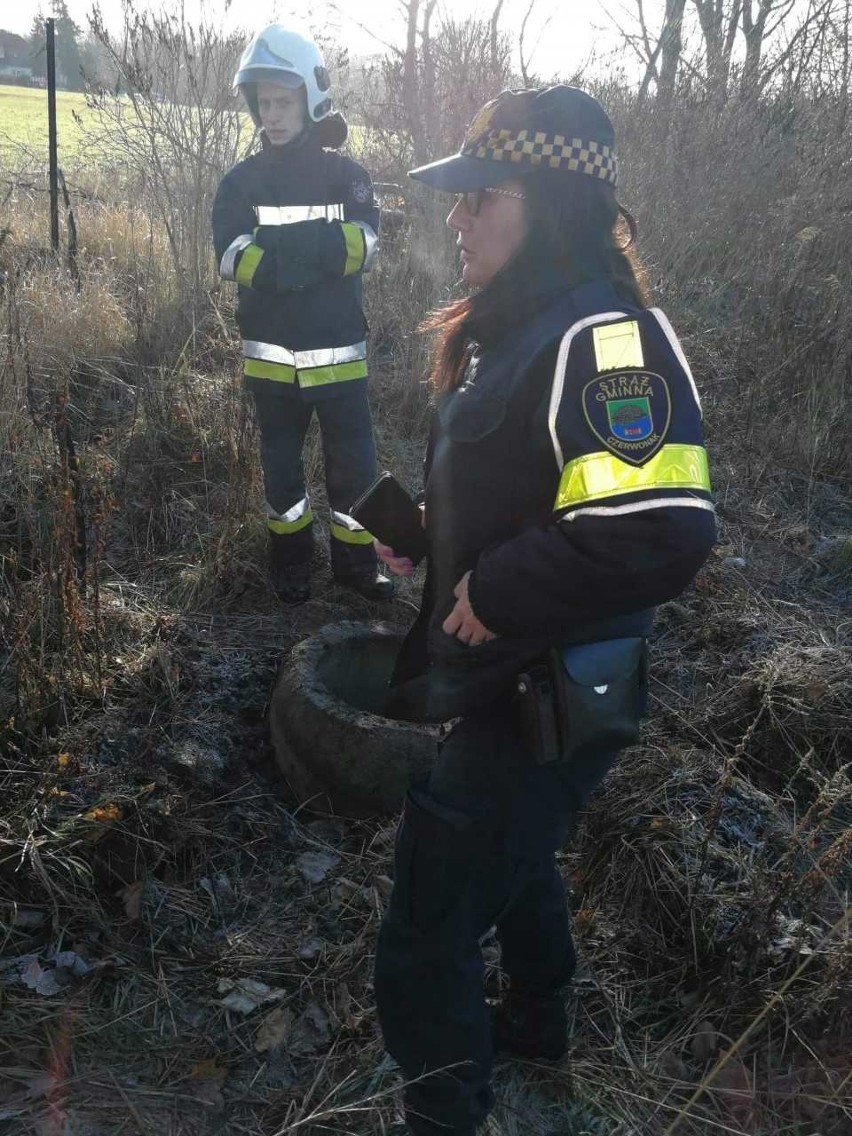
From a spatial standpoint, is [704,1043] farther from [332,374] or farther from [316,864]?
[332,374]

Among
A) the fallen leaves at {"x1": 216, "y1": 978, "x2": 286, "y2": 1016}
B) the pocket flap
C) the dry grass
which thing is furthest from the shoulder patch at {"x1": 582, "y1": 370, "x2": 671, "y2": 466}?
the fallen leaves at {"x1": 216, "y1": 978, "x2": 286, "y2": 1016}

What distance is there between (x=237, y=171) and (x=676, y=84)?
6.34 meters

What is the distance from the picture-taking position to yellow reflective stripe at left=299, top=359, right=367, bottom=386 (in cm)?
388

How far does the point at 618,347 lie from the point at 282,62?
2791mm

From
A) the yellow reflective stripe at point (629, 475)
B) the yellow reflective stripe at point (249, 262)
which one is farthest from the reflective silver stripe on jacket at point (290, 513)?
the yellow reflective stripe at point (629, 475)

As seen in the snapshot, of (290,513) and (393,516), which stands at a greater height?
(393,516)

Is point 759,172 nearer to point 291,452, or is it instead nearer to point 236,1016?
point 291,452

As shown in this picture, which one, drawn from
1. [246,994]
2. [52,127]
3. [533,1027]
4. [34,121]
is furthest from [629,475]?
[34,121]

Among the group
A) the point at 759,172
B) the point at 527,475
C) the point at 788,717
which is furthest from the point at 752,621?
the point at 759,172

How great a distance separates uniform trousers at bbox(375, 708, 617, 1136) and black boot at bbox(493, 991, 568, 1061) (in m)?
0.32

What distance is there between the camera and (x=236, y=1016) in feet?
7.58

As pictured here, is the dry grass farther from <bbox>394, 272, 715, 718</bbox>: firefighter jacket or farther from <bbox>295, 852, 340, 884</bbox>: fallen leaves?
<bbox>394, 272, 715, 718</bbox>: firefighter jacket

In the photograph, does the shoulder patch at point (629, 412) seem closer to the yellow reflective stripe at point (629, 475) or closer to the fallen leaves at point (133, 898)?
the yellow reflective stripe at point (629, 475)

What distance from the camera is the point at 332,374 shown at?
3912mm
